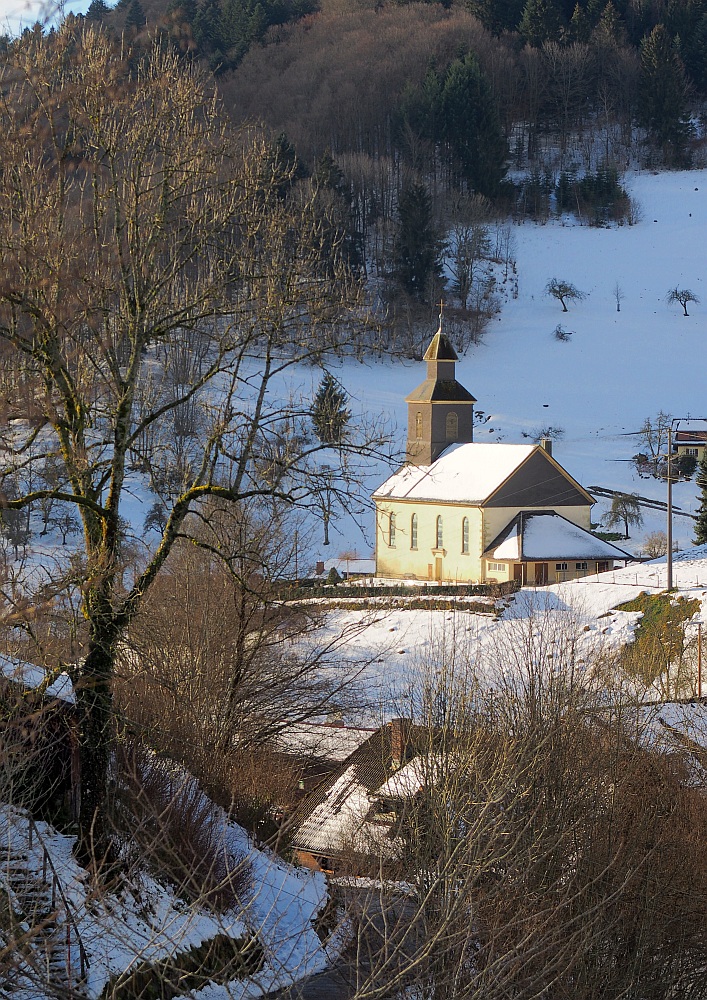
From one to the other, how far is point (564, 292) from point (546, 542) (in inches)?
1401

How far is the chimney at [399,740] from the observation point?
1555 centimetres

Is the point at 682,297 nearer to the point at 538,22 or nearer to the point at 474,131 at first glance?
the point at 474,131

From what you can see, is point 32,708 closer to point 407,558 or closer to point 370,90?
point 407,558

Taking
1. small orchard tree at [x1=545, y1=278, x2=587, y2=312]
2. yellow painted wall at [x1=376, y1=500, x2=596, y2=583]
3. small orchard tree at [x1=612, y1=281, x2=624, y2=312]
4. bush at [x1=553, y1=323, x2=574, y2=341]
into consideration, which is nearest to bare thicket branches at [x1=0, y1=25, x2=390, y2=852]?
yellow painted wall at [x1=376, y1=500, x2=596, y2=583]

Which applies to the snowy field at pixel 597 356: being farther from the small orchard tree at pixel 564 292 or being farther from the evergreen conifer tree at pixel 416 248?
the evergreen conifer tree at pixel 416 248

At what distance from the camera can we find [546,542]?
41.2 metres

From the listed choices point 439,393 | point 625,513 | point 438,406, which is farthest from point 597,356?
point 438,406

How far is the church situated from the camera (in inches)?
1614

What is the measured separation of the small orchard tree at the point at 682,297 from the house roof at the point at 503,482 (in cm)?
3233

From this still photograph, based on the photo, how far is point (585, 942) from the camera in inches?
421

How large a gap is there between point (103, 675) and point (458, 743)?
153 inches

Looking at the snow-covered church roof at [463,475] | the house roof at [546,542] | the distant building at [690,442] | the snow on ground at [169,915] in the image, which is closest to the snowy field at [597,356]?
the distant building at [690,442]

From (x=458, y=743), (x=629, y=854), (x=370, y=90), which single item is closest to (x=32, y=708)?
(x=458, y=743)

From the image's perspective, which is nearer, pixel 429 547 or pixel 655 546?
pixel 655 546
